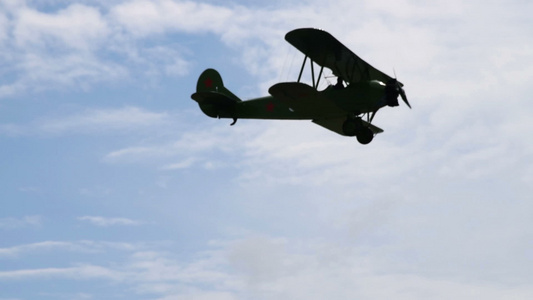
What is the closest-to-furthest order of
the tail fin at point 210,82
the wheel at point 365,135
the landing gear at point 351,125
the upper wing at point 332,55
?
the upper wing at point 332,55
the landing gear at point 351,125
the wheel at point 365,135
the tail fin at point 210,82

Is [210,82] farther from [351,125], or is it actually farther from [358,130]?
[358,130]

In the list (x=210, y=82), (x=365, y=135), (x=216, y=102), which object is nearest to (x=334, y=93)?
(x=365, y=135)

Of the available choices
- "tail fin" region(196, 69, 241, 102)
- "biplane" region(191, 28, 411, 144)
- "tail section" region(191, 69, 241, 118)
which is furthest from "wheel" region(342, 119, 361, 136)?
"tail fin" region(196, 69, 241, 102)

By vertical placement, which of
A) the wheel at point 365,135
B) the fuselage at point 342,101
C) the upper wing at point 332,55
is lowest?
the wheel at point 365,135

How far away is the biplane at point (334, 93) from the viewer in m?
25.3

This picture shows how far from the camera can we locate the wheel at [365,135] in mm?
26938

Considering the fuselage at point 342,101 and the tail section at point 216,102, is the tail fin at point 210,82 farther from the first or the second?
the fuselage at point 342,101

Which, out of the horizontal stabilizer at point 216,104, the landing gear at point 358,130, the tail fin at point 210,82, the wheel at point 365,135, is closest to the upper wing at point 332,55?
the landing gear at point 358,130

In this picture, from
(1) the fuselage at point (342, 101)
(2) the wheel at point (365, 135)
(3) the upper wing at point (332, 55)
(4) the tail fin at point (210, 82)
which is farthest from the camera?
(4) the tail fin at point (210, 82)

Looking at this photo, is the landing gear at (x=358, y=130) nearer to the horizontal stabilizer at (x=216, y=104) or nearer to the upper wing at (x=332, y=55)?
the upper wing at (x=332, y=55)

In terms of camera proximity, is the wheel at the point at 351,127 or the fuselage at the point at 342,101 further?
the wheel at the point at 351,127

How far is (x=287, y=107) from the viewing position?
27.5m

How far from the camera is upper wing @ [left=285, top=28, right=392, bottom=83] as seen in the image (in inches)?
981

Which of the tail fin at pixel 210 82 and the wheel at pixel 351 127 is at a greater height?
the tail fin at pixel 210 82
